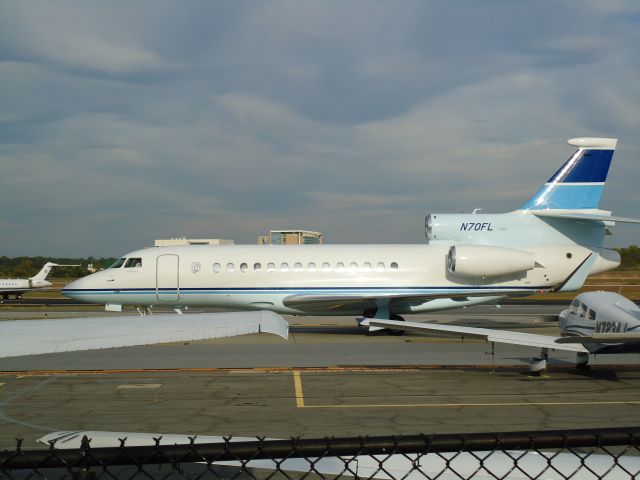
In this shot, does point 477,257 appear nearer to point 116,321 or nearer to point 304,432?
point 304,432

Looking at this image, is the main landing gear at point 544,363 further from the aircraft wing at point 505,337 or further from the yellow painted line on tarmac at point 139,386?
the yellow painted line on tarmac at point 139,386

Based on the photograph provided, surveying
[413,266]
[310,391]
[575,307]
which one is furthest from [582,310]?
[413,266]

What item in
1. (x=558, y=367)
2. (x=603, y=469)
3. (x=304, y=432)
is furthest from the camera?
(x=558, y=367)

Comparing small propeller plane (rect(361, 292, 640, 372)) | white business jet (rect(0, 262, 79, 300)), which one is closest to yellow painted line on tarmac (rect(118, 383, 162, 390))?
small propeller plane (rect(361, 292, 640, 372))

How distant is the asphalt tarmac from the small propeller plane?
0.72m

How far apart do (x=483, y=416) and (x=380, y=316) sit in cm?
1215

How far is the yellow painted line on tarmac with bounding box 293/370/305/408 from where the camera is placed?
11328 mm

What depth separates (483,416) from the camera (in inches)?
405

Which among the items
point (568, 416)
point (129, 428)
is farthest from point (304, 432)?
point (568, 416)

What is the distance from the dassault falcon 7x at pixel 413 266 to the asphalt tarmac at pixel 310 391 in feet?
12.4

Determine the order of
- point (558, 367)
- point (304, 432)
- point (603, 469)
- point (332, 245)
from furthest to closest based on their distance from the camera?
point (332, 245), point (558, 367), point (304, 432), point (603, 469)

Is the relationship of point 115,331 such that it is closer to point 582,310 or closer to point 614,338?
point 614,338

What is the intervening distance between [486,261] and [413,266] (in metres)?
2.61

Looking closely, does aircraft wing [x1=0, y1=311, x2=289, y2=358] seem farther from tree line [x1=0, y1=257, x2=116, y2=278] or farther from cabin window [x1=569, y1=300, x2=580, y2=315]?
tree line [x1=0, y1=257, x2=116, y2=278]
